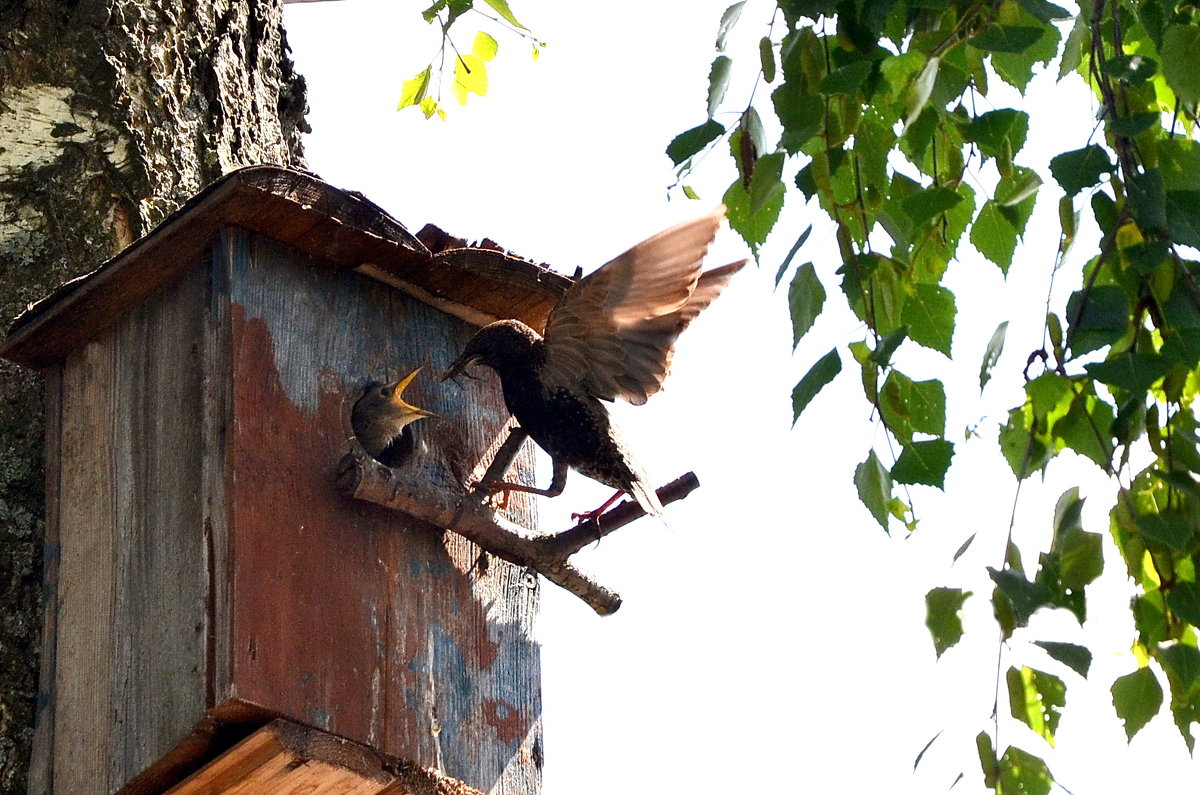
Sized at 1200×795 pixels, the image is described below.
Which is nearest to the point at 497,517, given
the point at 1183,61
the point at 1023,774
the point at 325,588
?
the point at 325,588

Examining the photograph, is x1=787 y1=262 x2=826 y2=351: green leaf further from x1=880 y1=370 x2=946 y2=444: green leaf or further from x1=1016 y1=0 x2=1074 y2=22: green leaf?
x1=1016 y1=0 x2=1074 y2=22: green leaf

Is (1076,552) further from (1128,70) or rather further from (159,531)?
(159,531)

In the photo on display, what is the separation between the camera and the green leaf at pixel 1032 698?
179 centimetres

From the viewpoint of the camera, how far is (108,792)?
8.86ft

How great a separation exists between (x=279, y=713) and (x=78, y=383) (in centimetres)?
99

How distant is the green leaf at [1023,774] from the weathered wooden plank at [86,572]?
1.65 metres

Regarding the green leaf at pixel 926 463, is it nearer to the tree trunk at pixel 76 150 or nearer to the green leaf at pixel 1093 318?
the green leaf at pixel 1093 318

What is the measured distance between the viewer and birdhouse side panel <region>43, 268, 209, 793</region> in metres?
2.67

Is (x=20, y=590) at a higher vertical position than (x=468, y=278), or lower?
lower

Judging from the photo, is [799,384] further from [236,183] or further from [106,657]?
[106,657]

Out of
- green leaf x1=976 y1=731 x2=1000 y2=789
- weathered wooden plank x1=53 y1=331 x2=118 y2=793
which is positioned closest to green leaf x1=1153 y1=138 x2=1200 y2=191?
green leaf x1=976 y1=731 x2=1000 y2=789

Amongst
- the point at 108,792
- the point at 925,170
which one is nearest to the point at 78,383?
the point at 108,792

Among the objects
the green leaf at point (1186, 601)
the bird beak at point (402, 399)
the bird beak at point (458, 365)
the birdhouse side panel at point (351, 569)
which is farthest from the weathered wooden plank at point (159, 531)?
the green leaf at point (1186, 601)

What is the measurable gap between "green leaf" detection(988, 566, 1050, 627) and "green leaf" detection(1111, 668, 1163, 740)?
0.80 ft
